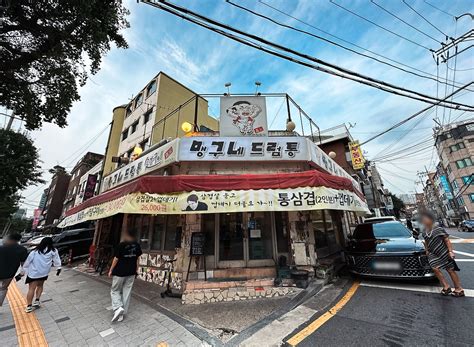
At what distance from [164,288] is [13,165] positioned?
25.4 metres

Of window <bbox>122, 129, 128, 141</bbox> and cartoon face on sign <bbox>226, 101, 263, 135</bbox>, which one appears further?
window <bbox>122, 129, 128, 141</bbox>

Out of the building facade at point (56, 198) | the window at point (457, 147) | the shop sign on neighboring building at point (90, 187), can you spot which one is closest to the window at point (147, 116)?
the shop sign on neighboring building at point (90, 187)

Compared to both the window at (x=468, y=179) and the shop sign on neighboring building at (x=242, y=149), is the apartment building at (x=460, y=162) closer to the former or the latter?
the window at (x=468, y=179)

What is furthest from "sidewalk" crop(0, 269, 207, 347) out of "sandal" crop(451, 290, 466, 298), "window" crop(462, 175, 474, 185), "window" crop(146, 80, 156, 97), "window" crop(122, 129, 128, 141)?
"window" crop(462, 175, 474, 185)

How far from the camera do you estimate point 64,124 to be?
8.85 meters

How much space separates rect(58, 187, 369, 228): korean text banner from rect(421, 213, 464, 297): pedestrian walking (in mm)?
2228

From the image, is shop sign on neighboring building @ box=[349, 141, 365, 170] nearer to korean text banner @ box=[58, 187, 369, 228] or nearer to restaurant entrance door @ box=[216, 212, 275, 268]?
korean text banner @ box=[58, 187, 369, 228]

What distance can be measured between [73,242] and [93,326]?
524 inches

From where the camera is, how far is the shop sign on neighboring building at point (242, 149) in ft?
21.0

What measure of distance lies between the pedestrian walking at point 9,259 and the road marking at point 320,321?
7248 millimetres

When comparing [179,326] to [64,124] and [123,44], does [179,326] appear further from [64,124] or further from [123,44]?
[123,44]

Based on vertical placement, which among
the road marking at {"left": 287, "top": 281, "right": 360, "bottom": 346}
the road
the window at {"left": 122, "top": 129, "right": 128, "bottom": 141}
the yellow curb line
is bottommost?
the yellow curb line

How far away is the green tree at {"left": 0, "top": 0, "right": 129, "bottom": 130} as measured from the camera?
6301mm

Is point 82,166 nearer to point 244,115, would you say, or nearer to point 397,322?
point 244,115
